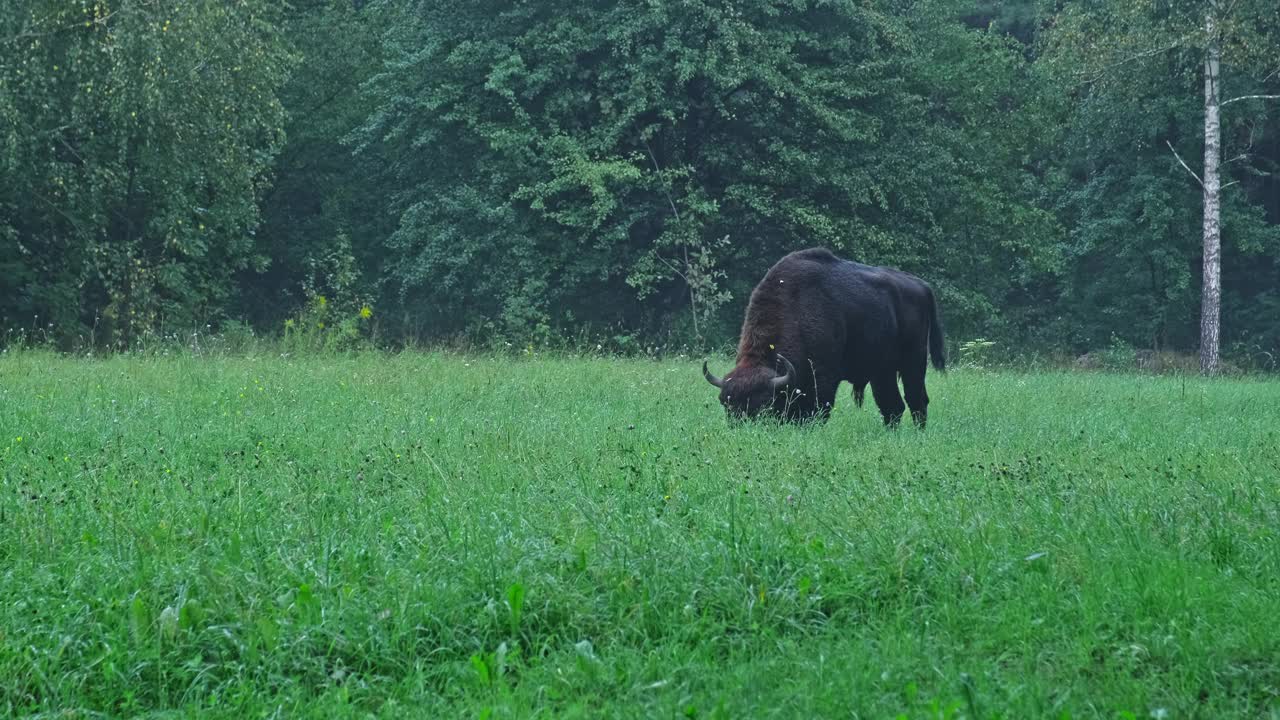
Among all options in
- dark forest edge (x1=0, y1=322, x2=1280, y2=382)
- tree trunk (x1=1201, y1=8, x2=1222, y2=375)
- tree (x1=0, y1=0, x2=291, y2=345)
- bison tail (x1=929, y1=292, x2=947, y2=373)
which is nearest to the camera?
bison tail (x1=929, y1=292, x2=947, y2=373)

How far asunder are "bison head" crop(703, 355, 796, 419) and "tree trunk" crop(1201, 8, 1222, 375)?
1640 cm

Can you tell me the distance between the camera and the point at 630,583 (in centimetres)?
493

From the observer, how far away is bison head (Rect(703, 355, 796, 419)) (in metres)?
11.0

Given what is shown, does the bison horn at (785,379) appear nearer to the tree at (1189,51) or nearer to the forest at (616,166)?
the forest at (616,166)

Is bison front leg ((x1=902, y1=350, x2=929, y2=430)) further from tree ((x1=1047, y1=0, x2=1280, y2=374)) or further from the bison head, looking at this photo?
tree ((x1=1047, y1=0, x2=1280, y2=374))

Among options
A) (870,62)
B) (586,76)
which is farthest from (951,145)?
(586,76)

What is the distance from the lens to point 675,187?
26.9 meters

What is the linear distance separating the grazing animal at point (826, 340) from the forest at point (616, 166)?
10.1 meters

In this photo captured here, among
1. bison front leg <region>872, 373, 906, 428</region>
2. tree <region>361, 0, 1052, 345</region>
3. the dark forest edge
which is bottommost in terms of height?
the dark forest edge

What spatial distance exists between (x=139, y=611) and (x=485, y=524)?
167cm

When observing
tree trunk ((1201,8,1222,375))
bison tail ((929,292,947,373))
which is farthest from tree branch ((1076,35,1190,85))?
bison tail ((929,292,947,373))

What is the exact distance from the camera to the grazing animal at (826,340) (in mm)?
11188

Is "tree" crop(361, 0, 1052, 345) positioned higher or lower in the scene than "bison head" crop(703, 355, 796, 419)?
higher

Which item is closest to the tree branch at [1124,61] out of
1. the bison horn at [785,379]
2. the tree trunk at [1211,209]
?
the tree trunk at [1211,209]
